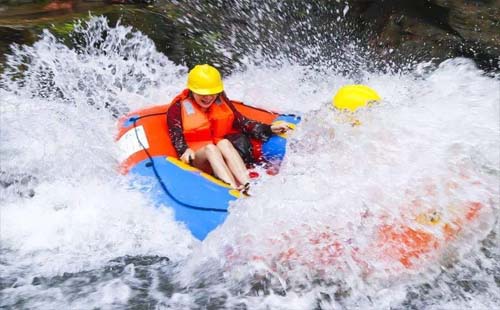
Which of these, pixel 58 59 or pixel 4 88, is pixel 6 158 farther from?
pixel 58 59

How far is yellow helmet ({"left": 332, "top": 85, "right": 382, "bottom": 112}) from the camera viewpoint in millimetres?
4461

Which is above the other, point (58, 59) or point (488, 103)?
point (488, 103)

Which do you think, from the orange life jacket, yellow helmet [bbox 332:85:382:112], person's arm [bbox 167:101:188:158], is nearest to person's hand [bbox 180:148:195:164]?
person's arm [bbox 167:101:188:158]

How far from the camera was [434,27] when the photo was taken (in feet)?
26.2

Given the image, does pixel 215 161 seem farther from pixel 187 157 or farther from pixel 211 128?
pixel 211 128

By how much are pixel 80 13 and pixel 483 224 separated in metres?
5.53

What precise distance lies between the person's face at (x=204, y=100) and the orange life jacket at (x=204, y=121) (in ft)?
0.15

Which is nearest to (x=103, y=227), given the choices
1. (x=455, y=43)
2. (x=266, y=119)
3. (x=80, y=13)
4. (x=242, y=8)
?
(x=266, y=119)

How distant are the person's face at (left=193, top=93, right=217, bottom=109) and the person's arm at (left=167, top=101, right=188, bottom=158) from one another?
0.62 feet

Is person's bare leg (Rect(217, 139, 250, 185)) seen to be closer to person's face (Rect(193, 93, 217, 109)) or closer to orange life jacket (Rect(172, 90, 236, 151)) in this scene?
orange life jacket (Rect(172, 90, 236, 151))

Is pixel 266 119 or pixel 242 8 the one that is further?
pixel 242 8

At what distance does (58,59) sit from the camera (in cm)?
667

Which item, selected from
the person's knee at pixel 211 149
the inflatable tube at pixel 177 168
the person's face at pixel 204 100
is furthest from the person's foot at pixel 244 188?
the person's face at pixel 204 100

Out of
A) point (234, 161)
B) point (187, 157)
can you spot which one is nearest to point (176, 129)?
point (187, 157)
